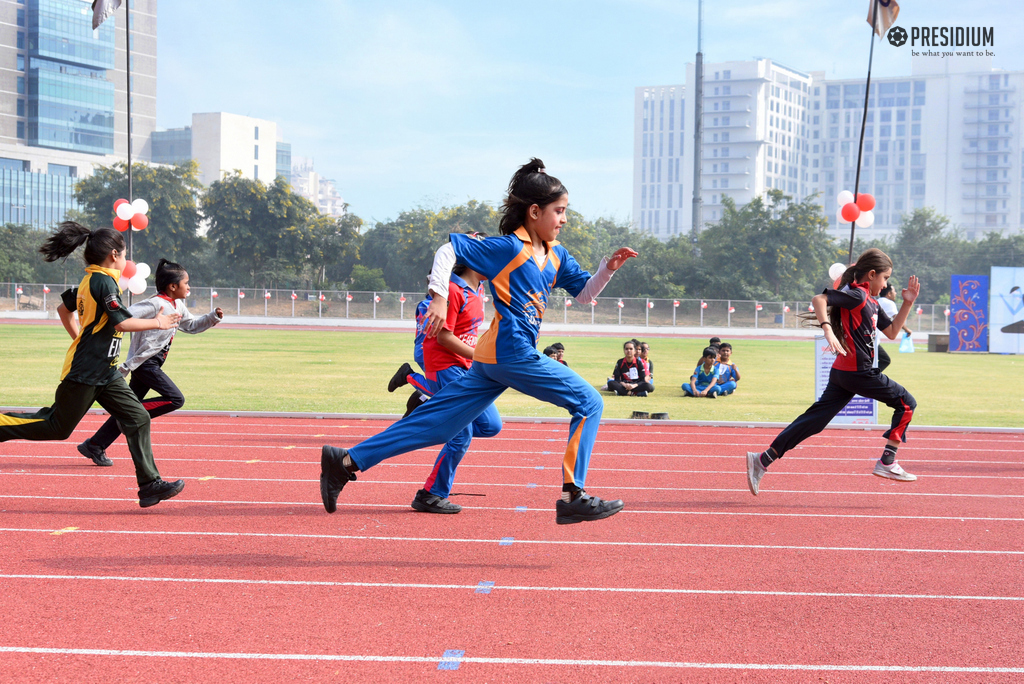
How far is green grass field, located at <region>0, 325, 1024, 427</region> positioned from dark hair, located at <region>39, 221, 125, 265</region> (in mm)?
6113

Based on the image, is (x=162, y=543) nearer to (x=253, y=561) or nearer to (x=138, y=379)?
(x=253, y=561)

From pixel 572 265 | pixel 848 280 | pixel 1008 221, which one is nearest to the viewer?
pixel 572 265

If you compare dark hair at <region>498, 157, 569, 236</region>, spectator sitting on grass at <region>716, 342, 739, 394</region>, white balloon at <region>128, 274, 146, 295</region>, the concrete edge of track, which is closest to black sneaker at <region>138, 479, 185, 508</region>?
dark hair at <region>498, 157, 569, 236</region>

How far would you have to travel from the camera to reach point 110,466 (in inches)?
293

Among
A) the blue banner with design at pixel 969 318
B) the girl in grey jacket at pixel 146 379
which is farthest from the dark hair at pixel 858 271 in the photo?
the blue banner with design at pixel 969 318

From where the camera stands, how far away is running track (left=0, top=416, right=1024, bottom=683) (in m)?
3.44

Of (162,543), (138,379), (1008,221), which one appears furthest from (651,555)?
(1008,221)

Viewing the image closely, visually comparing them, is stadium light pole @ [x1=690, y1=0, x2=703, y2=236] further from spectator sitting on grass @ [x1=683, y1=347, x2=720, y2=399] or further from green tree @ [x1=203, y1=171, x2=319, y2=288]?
spectator sitting on grass @ [x1=683, y1=347, x2=720, y2=399]

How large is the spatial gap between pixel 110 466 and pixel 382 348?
66.1 ft

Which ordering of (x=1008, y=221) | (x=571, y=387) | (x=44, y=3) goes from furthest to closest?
(x=1008, y=221) < (x=44, y=3) < (x=571, y=387)

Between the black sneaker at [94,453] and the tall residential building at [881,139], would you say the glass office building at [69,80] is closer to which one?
the tall residential building at [881,139]

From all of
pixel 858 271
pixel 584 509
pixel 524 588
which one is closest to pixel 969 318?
pixel 858 271

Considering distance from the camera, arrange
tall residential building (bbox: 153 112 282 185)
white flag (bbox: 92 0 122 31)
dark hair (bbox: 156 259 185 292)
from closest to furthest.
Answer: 1. dark hair (bbox: 156 259 185 292)
2. white flag (bbox: 92 0 122 31)
3. tall residential building (bbox: 153 112 282 185)

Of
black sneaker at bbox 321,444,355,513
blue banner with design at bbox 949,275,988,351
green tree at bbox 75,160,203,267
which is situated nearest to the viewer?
black sneaker at bbox 321,444,355,513
